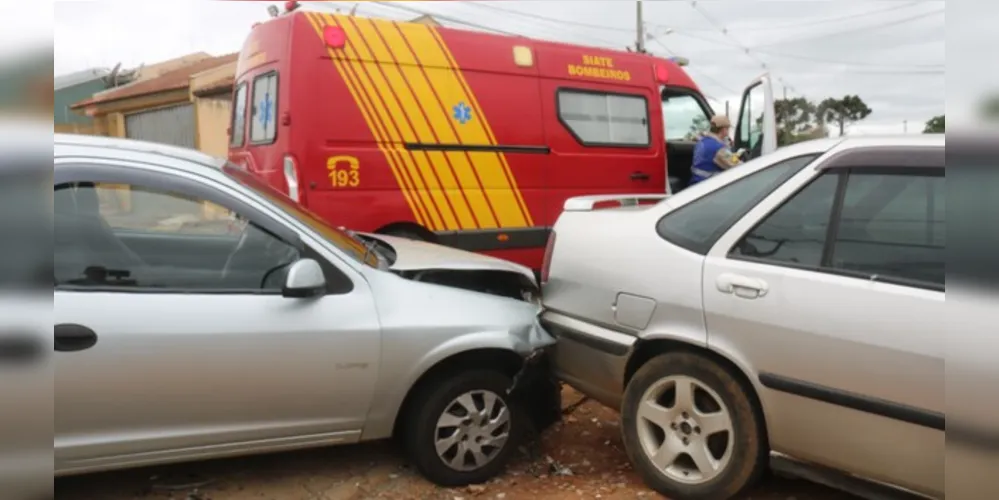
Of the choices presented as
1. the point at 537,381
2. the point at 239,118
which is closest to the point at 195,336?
the point at 537,381

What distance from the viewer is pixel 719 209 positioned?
10.4 feet

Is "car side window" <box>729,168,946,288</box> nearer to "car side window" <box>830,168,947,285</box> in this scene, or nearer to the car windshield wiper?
"car side window" <box>830,168,947,285</box>

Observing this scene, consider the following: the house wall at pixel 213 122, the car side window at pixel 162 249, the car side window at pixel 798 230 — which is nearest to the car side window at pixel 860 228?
the car side window at pixel 798 230

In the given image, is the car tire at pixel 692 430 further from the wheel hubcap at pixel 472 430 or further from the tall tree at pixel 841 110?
the tall tree at pixel 841 110

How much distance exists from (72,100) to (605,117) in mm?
5928

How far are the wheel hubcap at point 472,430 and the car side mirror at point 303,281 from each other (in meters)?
0.81

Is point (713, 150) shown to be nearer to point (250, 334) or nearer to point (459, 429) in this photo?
point (459, 429)

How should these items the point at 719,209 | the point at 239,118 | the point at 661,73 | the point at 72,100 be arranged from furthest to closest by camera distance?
the point at 72,100 → the point at 661,73 → the point at 239,118 → the point at 719,209

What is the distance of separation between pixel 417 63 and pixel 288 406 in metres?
3.72

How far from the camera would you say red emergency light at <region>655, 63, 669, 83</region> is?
757 centimetres

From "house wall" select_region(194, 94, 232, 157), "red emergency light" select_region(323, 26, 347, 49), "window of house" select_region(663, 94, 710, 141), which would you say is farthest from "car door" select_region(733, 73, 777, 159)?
"house wall" select_region(194, 94, 232, 157)

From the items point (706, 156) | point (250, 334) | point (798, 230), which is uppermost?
point (706, 156)

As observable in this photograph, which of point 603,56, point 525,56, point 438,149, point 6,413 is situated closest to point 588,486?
point 6,413

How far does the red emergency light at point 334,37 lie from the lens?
561 centimetres
